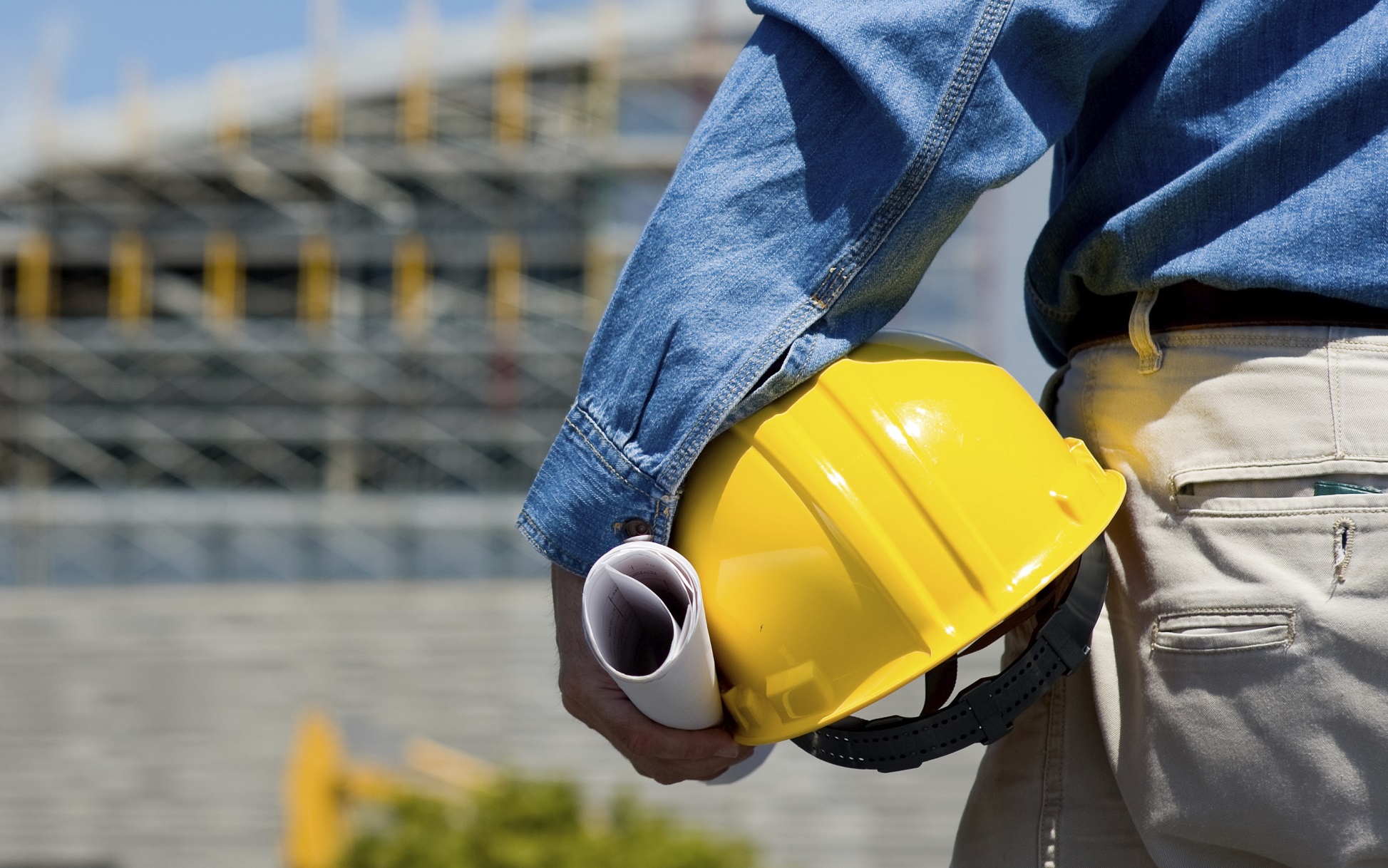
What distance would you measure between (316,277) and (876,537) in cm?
1370

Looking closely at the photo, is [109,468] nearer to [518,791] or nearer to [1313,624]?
[518,791]

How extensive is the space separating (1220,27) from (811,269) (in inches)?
12.2

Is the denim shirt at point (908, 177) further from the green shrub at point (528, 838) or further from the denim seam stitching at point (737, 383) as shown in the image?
the green shrub at point (528, 838)

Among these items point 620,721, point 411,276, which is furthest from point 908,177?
point 411,276

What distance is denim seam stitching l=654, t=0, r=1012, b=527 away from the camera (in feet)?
2.65

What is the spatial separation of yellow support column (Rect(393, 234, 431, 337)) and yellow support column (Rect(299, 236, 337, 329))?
68 cm

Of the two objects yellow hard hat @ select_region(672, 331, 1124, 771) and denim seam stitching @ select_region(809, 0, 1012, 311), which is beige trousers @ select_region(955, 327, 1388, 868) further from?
denim seam stitching @ select_region(809, 0, 1012, 311)

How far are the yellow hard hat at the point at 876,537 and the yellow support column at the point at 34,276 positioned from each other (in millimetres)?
14534

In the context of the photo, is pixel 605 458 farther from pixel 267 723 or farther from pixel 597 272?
pixel 597 272

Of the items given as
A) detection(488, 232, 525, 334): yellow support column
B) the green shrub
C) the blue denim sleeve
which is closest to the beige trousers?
the blue denim sleeve

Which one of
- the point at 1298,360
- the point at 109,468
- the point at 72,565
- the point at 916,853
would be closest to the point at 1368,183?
the point at 1298,360

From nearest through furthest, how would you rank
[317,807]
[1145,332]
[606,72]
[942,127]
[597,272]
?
1. [942,127]
2. [1145,332]
3. [317,807]
4. [597,272]
5. [606,72]

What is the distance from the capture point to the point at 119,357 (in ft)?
44.5

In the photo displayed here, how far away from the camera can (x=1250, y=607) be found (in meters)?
0.83
